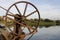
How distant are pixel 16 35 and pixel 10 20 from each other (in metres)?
0.83

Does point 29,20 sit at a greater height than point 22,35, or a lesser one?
greater

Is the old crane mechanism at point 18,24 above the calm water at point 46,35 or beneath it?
above

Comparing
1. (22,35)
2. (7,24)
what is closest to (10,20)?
(7,24)

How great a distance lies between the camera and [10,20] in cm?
1119

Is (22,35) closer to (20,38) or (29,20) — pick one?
(20,38)

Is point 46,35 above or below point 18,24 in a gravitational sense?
below

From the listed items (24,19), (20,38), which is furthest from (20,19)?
(20,38)

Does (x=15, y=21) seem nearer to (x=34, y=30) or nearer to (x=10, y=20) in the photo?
(x=10, y=20)

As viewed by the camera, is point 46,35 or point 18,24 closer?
point 18,24

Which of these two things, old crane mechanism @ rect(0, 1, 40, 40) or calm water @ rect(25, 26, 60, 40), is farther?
calm water @ rect(25, 26, 60, 40)

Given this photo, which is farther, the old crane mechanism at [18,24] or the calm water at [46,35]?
the calm water at [46,35]

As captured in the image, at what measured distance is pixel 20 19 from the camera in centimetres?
1127

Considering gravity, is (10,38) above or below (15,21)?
below

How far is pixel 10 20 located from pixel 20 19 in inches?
18.8
